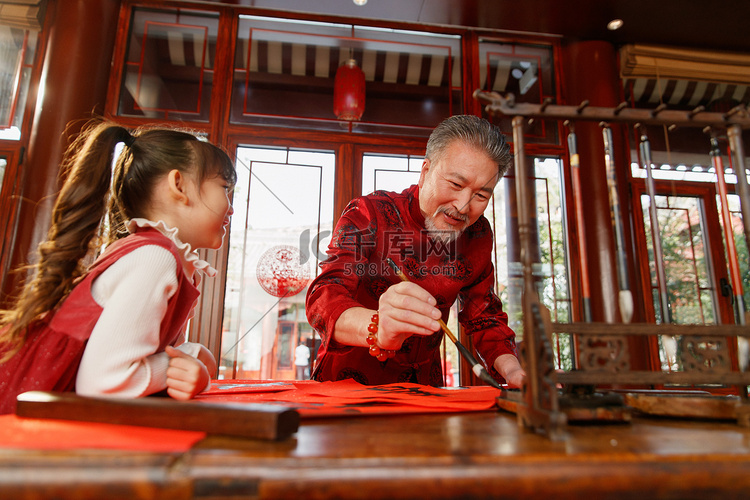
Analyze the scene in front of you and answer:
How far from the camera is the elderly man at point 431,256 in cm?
142

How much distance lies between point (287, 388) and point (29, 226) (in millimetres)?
2859

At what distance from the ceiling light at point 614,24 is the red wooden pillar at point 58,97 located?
12.4ft

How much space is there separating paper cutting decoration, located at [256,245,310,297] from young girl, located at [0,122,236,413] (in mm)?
2238

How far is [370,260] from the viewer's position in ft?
5.26

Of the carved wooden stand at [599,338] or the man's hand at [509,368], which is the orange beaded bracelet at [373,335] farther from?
the carved wooden stand at [599,338]

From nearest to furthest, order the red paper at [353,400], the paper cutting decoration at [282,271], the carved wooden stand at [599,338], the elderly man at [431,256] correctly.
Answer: the carved wooden stand at [599,338] < the red paper at [353,400] < the elderly man at [431,256] < the paper cutting decoration at [282,271]

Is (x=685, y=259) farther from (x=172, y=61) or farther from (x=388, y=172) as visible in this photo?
(x=172, y=61)

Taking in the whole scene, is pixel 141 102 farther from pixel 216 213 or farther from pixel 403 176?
pixel 216 213

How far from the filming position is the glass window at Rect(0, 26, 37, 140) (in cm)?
326

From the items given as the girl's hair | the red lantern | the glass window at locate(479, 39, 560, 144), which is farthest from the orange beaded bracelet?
the glass window at locate(479, 39, 560, 144)

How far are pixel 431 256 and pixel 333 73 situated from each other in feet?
9.97

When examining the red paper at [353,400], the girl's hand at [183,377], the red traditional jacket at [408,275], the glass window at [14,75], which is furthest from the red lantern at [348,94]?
the girl's hand at [183,377]

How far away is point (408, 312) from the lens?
97cm

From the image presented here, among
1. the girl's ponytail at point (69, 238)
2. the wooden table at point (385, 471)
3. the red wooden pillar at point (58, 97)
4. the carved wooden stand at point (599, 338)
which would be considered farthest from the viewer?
the red wooden pillar at point (58, 97)
